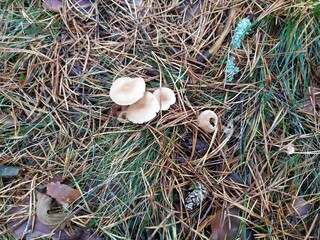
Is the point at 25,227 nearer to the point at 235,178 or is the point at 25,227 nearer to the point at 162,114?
the point at 162,114

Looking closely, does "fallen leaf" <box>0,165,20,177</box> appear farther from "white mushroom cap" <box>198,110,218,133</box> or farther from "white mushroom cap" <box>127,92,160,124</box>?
"white mushroom cap" <box>198,110,218,133</box>

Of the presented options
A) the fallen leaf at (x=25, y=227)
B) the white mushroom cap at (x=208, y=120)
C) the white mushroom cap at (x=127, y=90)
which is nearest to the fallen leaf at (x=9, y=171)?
the fallen leaf at (x=25, y=227)

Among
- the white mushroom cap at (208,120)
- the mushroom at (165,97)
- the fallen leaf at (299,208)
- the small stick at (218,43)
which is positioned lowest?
the fallen leaf at (299,208)

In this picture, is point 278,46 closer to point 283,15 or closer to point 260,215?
point 283,15

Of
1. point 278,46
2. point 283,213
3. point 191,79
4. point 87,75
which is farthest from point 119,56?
point 283,213

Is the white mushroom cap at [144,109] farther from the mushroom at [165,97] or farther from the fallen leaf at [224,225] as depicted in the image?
the fallen leaf at [224,225]

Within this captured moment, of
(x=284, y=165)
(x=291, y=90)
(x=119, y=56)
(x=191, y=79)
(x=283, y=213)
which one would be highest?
(x=119, y=56)

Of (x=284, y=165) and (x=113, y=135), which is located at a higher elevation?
(x=113, y=135)
